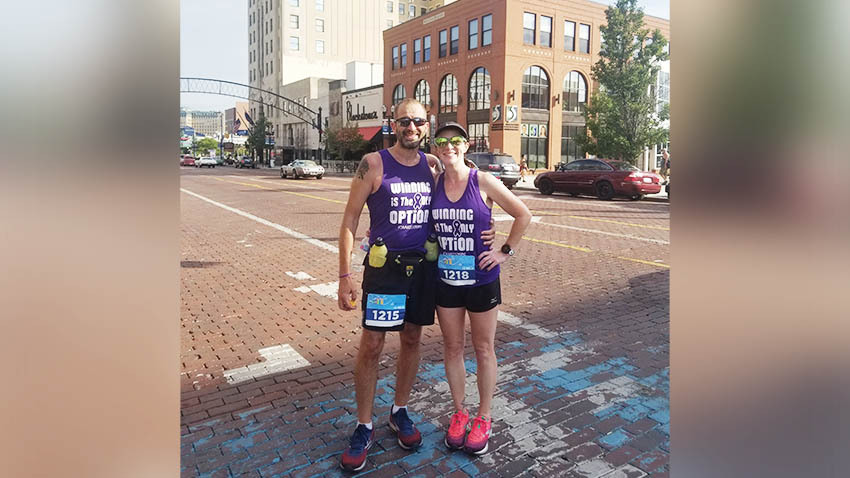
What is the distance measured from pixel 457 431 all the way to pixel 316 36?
82.3 metres

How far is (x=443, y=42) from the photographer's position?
143 feet

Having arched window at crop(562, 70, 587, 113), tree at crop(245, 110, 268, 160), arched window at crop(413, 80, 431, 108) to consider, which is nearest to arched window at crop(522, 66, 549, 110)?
arched window at crop(562, 70, 587, 113)

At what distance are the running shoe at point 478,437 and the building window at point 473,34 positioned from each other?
39.9 m

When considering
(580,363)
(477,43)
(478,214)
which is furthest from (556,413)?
(477,43)

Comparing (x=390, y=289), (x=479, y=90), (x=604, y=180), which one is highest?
(x=479, y=90)

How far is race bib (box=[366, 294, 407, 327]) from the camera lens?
3.20 metres

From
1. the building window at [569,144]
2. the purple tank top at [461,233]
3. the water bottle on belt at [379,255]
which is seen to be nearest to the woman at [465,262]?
the purple tank top at [461,233]

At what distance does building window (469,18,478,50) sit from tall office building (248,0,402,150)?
38694mm

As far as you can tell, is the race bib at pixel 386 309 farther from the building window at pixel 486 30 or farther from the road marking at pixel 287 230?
the building window at pixel 486 30

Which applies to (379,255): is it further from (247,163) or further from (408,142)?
(247,163)

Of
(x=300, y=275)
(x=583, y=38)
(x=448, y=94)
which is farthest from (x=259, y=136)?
(x=300, y=275)
